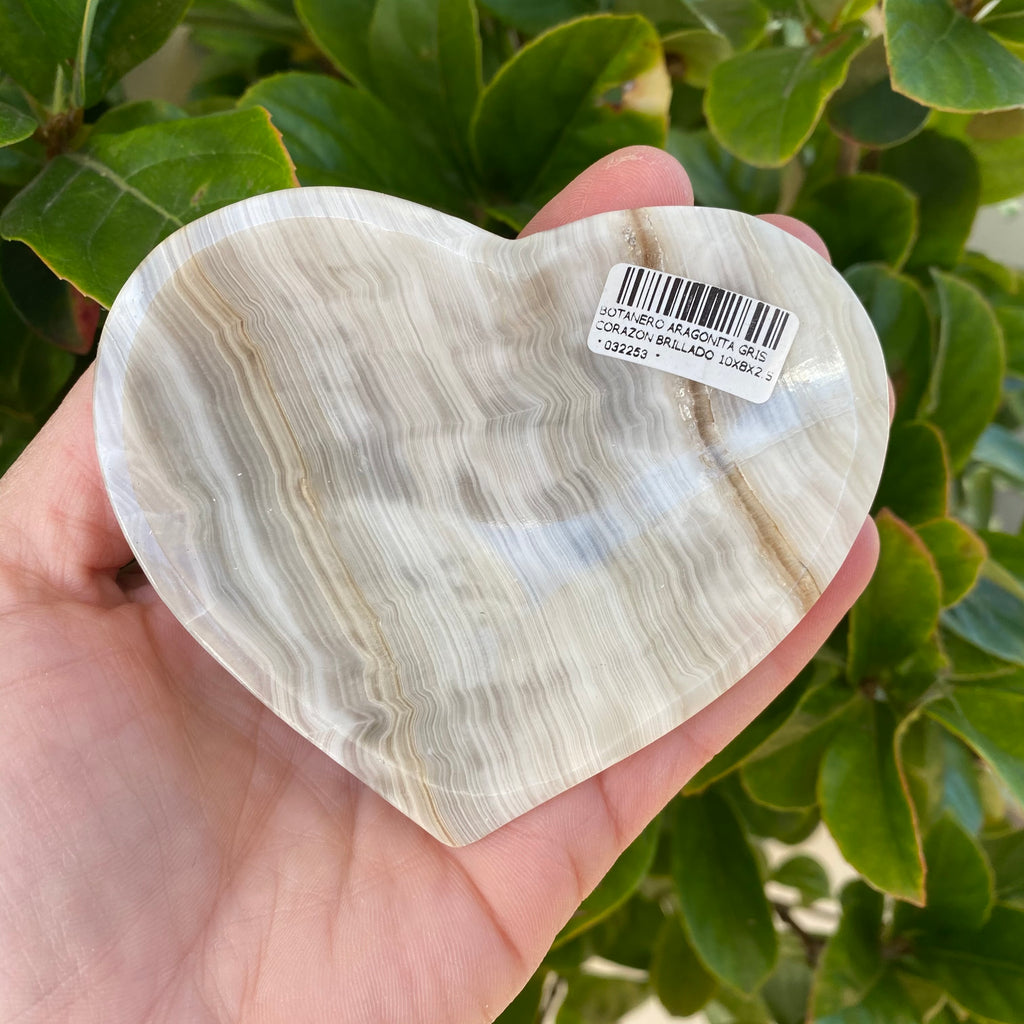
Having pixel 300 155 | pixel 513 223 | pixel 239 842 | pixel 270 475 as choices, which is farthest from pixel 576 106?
pixel 239 842

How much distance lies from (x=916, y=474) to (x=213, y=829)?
0.60 metres

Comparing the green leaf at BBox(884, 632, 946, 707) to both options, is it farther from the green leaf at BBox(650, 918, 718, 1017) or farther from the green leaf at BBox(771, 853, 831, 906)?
the green leaf at BBox(771, 853, 831, 906)

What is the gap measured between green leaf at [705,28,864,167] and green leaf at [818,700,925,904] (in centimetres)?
44

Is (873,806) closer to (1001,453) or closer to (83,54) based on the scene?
(1001,453)

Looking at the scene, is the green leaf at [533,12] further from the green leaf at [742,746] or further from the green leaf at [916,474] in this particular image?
the green leaf at [742,746]

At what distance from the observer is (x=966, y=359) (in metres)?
0.74

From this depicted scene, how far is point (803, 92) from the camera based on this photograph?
640mm

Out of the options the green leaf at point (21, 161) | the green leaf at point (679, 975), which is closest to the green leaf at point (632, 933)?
the green leaf at point (679, 975)

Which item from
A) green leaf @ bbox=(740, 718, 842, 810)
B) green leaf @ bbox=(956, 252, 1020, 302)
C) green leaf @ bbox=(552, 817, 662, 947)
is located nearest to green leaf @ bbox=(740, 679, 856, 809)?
green leaf @ bbox=(740, 718, 842, 810)

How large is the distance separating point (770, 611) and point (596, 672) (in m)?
0.12

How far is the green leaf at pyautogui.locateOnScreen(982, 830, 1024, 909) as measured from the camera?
2.77 ft

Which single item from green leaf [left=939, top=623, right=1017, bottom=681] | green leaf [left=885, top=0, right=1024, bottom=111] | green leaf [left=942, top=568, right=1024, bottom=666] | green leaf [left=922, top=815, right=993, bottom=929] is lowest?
green leaf [left=922, top=815, right=993, bottom=929]

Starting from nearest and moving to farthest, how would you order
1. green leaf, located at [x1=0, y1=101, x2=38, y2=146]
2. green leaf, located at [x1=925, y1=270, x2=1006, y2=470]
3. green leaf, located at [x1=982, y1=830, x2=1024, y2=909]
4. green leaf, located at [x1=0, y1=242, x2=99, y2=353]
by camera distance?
1. green leaf, located at [x1=0, y1=101, x2=38, y2=146]
2. green leaf, located at [x1=0, y1=242, x2=99, y2=353]
3. green leaf, located at [x1=925, y1=270, x2=1006, y2=470]
4. green leaf, located at [x1=982, y1=830, x2=1024, y2=909]

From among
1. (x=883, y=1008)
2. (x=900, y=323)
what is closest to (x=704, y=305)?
(x=900, y=323)
